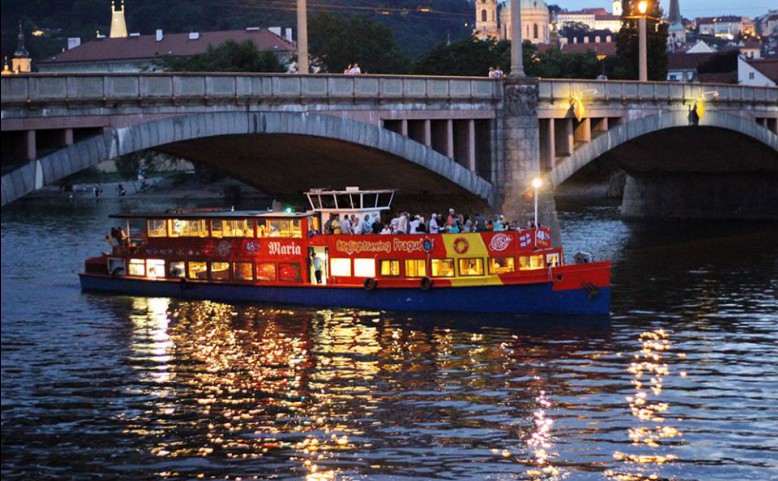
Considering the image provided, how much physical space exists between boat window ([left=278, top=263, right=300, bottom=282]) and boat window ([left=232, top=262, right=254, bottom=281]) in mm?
1418

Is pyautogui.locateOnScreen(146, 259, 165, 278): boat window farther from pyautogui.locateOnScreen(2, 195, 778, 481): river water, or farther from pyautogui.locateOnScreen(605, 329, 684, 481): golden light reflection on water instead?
pyautogui.locateOnScreen(605, 329, 684, 481): golden light reflection on water

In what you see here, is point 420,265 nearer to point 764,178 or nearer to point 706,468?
point 706,468

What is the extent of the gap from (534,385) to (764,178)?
57.7 metres

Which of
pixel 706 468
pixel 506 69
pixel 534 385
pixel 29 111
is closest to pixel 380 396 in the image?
pixel 534 385

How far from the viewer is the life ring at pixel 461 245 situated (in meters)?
52.6

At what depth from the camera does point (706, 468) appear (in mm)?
29656

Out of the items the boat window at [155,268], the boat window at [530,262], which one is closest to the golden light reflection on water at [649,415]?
the boat window at [530,262]

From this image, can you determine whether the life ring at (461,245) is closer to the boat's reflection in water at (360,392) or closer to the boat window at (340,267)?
the boat's reflection in water at (360,392)

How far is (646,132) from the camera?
75.2 meters

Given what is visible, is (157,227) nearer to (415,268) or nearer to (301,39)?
(301,39)

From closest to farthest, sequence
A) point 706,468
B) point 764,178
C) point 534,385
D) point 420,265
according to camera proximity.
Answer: point 706,468
point 534,385
point 420,265
point 764,178

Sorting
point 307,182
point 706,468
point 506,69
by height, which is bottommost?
point 706,468

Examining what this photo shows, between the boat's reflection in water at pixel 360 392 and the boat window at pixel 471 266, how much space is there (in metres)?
2.25

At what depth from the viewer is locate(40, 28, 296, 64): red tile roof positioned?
168500 millimetres
